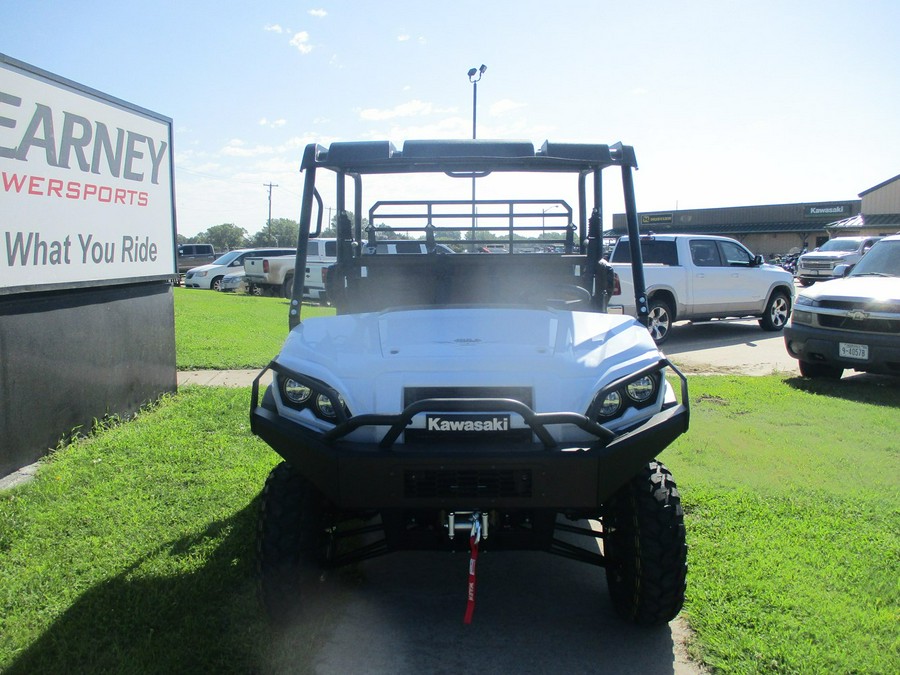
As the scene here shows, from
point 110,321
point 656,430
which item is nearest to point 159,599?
point 656,430

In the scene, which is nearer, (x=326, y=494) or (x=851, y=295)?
(x=326, y=494)

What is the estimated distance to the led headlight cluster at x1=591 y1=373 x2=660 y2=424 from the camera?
9.62ft

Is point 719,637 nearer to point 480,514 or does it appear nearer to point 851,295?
point 480,514

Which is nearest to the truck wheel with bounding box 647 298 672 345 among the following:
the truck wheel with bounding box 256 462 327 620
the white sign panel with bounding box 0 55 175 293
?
the white sign panel with bounding box 0 55 175 293

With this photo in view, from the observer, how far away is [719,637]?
3.16 meters

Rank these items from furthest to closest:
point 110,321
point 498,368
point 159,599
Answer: point 110,321
point 159,599
point 498,368

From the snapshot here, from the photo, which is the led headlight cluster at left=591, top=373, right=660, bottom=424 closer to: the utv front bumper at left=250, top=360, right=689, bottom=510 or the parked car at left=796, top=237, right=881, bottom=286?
the utv front bumper at left=250, top=360, right=689, bottom=510

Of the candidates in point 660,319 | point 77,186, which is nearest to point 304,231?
point 77,186

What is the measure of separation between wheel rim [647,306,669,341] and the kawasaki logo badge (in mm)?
9980

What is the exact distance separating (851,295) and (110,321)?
7505mm

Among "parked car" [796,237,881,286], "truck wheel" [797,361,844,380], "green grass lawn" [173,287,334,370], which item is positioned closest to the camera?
"truck wheel" [797,361,844,380]

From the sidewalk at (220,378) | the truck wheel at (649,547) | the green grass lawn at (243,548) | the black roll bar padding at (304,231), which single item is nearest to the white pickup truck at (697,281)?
the green grass lawn at (243,548)

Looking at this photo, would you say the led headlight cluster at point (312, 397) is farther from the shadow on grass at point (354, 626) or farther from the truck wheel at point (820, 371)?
the truck wheel at point (820, 371)

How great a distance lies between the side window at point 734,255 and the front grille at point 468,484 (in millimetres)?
11581
